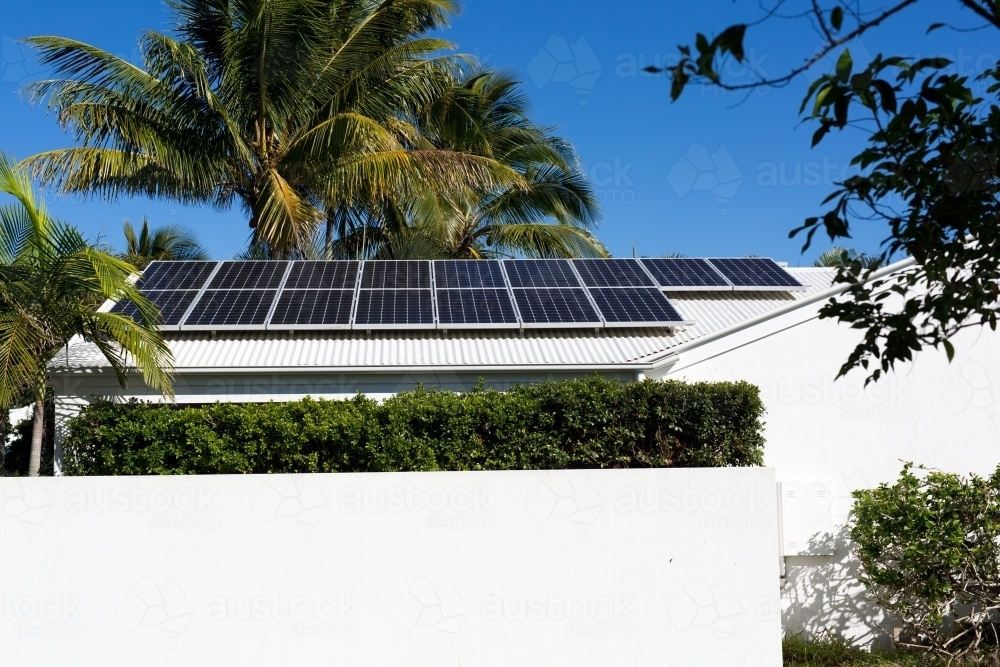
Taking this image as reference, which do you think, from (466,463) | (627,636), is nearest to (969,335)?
(627,636)

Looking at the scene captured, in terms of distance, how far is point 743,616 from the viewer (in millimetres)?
8555

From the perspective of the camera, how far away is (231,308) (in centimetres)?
1228

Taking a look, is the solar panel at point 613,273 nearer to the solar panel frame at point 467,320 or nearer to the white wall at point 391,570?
the solar panel frame at point 467,320

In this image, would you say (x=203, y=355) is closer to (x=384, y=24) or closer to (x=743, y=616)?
(x=743, y=616)

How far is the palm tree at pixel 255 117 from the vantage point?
52.3 feet

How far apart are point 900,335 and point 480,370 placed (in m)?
6.82

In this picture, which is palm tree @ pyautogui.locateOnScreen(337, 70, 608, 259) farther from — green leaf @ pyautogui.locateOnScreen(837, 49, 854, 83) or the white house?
green leaf @ pyautogui.locateOnScreen(837, 49, 854, 83)

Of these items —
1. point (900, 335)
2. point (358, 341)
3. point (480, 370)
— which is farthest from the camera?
point (358, 341)

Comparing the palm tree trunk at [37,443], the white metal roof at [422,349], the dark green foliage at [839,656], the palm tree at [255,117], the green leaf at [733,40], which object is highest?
the palm tree at [255,117]

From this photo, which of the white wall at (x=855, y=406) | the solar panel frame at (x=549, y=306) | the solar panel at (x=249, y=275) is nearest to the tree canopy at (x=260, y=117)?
the solar panel at (x=249, y=275)

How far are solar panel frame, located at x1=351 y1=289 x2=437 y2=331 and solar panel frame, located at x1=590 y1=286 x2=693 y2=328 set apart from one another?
2.29 m

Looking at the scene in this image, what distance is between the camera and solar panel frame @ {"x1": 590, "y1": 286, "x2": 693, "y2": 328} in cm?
1190

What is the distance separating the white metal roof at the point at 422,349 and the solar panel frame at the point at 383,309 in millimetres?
171

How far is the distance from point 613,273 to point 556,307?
200 centimetres
